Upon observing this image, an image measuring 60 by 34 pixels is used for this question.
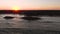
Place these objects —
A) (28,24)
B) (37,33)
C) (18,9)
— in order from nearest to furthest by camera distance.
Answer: (37,33) < (28,24) < (18,9)

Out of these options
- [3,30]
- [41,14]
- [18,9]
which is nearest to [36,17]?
[41,14]

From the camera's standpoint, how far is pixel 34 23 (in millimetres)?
949

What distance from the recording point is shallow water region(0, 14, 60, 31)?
2.96ft

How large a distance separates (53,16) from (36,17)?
0.14 metres

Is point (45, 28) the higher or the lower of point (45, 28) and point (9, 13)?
the lower

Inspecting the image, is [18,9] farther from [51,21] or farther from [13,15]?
[51,21]

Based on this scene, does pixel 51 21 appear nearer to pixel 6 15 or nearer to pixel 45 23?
pixel 45 23

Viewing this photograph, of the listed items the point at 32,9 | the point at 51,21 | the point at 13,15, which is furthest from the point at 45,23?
the point at 13,15

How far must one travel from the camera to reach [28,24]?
3.09ft

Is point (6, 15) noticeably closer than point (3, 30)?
No

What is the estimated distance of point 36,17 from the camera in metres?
1.03

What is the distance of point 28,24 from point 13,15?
0.19 metres

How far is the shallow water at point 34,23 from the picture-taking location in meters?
0.90

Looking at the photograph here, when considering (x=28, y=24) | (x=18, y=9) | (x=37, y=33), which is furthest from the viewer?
(x=18, y=9)
